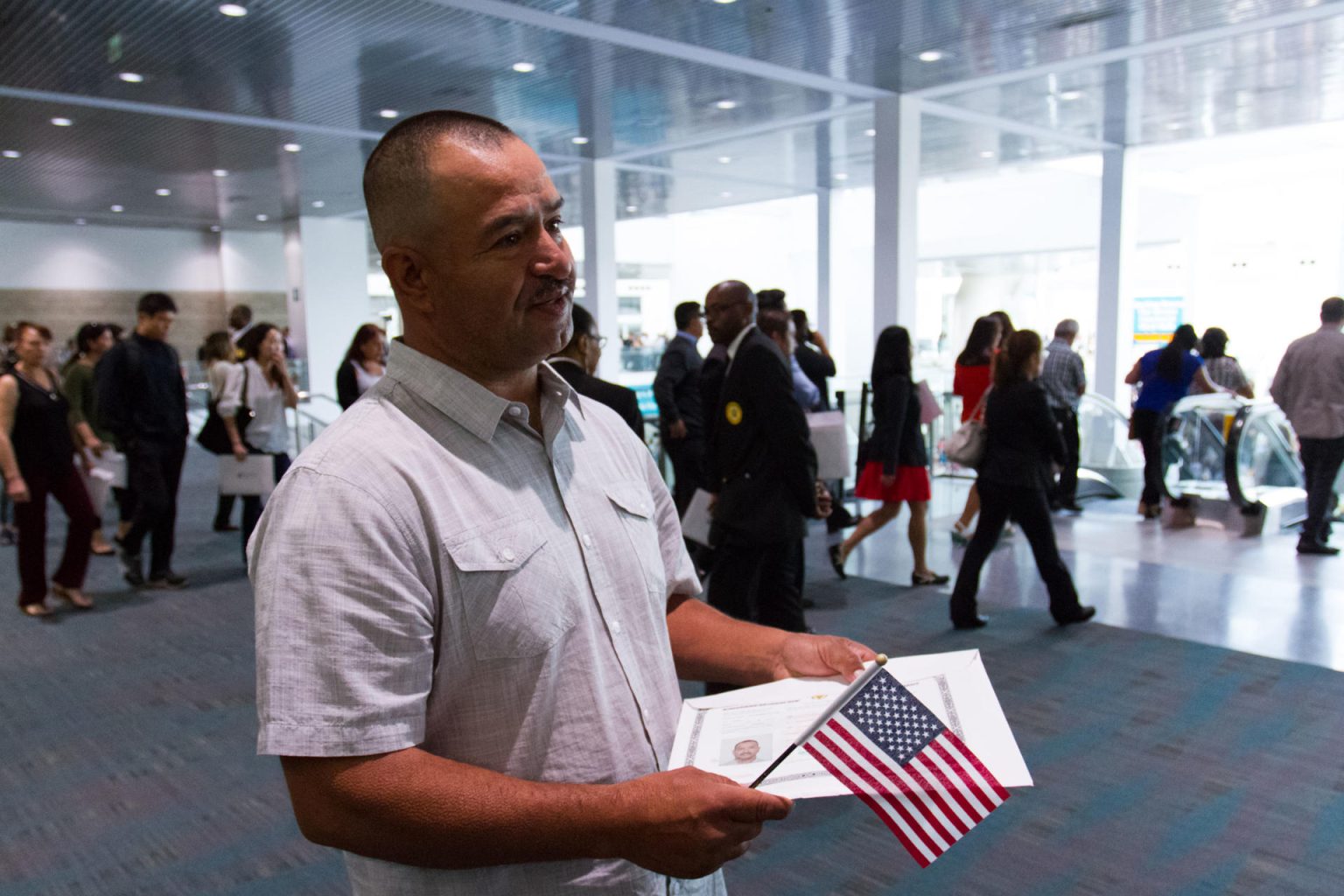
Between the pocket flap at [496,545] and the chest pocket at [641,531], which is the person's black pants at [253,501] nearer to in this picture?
the chest pocket at [641,531]

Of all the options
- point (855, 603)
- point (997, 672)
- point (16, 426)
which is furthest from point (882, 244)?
point (16, 426)

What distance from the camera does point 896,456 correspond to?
6.30m

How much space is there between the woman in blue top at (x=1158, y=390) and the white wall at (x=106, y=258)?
2051 centimetres

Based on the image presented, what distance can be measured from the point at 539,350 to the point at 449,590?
1.10 ft

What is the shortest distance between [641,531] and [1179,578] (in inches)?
250

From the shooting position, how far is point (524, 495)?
1.27 m

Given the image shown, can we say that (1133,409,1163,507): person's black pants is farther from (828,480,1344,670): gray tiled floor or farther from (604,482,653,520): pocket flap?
(604,482,653,520): pocket flap

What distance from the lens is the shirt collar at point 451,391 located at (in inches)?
49.3

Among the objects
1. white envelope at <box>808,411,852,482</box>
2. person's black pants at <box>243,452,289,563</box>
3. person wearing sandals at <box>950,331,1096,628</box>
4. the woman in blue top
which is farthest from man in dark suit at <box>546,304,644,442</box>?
the woman in blue top

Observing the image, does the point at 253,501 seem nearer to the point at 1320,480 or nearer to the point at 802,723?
the point at 802,723

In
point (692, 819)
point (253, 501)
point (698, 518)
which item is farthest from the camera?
point (253, 501)

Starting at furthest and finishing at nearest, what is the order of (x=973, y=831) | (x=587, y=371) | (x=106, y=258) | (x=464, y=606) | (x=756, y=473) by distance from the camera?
(x=106, y=258) < (x=587, y=371) < (x=756, y=473) < (x=973, y=831) < (x=464, y=606)

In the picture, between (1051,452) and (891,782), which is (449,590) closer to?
(891,782)

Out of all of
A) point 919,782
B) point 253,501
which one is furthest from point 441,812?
point 253,501
